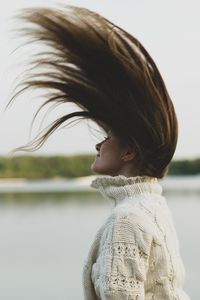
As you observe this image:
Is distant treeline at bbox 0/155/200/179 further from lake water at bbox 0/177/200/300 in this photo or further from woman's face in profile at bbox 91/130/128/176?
woman's face in profile at bbox 91/130/128/176

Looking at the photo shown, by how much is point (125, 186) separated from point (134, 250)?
27 cm

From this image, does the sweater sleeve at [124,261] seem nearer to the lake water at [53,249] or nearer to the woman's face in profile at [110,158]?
the woman's face in profile at [110,158]

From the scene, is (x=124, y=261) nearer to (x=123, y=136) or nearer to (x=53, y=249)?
(x=123, y=136)

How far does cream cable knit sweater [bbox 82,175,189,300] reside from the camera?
10.0 ft

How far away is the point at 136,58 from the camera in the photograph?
3.23 metres

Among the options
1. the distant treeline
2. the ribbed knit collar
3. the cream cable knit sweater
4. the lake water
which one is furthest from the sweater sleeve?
the distant treeline

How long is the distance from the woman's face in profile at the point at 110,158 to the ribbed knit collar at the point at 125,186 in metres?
0.03

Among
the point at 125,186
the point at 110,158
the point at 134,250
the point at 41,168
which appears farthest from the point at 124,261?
the point at 41,168

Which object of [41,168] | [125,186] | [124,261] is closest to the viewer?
[124,261]

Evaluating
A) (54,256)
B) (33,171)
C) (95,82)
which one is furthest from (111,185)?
(33,171)

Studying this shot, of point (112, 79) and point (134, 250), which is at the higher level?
point (112, 79)

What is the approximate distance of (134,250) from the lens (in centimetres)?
308

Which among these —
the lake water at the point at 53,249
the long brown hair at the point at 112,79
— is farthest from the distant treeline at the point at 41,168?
the long brown hair at the point at 112,79

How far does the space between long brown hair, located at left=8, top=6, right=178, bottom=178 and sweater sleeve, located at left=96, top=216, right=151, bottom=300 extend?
29 centimetres
